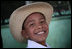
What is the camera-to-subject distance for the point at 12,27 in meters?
1.50

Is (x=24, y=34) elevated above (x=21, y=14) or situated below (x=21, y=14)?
below

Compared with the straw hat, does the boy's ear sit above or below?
below

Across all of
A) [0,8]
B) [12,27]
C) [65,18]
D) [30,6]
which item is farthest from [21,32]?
[65,18]

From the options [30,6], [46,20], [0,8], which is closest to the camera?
[30,6]

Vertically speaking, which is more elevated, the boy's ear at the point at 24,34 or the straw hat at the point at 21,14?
the straw hat at the point at 21,14

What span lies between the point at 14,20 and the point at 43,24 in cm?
20

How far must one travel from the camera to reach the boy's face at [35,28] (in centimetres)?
145

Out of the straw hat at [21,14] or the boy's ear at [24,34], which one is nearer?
the straw hat at [21,14]

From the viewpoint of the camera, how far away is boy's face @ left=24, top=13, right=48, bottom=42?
145 centimetres

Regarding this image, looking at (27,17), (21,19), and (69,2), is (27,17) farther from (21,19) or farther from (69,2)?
(69,2)

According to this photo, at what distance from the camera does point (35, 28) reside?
1.44m

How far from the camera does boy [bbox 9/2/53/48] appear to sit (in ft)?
4.72

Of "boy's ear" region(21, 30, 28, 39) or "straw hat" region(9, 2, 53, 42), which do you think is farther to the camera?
"boy's ear" region(21, 30, 28, 39)

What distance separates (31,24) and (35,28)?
0.04m
